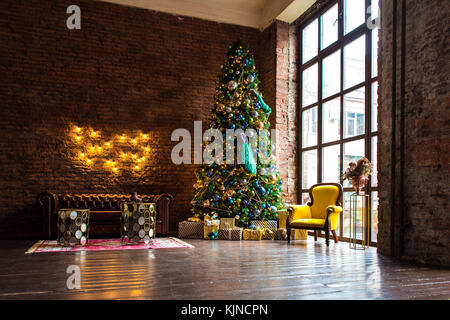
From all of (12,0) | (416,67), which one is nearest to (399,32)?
(416,67)

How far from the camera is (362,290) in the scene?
110 inches

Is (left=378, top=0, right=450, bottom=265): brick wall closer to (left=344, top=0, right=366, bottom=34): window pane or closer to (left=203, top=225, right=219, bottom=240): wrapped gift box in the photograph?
(left=344, top=0, right=366, bottom=34): window pane

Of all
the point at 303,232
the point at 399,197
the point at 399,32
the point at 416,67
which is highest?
the point at 399,32

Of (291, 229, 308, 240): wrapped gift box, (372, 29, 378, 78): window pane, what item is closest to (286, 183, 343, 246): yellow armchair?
(291, 229, 308, 240): wrapped gift box

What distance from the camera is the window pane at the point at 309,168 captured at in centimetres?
749

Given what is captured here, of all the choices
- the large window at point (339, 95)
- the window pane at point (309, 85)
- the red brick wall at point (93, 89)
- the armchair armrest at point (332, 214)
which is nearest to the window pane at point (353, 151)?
the large window at point (339, 95)

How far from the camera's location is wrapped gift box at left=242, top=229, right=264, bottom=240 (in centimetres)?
671

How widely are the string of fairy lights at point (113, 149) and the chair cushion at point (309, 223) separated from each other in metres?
3.53


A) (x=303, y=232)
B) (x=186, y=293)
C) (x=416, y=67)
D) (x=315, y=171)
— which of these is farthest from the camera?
(x=315, y=171)

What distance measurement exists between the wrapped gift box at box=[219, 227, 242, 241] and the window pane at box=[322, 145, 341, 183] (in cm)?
198

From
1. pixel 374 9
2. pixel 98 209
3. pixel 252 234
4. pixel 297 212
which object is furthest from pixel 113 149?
pixel 374 9

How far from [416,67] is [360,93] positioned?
5.62 feet
